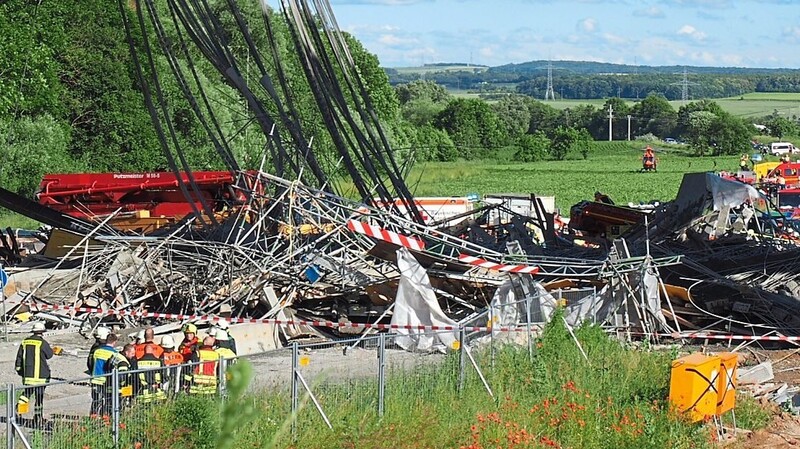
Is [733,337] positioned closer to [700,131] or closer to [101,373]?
[101,373]

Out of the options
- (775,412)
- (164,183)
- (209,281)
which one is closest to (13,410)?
(775,412)

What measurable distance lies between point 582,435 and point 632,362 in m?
3.16

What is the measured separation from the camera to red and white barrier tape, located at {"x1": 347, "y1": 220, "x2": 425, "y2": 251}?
19500mm

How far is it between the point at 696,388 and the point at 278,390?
4.57 metres

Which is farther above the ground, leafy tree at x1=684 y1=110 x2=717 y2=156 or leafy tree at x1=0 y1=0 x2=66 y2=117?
leafy tree at x1=0 y1=0 x2=66 y2=117

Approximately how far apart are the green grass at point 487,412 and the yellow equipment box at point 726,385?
376 mm

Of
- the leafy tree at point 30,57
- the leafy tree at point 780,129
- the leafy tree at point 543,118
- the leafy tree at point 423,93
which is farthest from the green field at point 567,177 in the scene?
the leafy tree at point 423,93

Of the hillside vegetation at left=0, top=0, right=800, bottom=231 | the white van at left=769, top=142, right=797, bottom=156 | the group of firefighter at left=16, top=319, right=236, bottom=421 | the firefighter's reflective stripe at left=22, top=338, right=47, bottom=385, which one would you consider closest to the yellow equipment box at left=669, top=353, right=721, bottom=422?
the group of firefighter at left=16, top=319, right=236, bottom=421

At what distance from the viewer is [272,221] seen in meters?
21.4

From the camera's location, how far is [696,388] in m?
13.3

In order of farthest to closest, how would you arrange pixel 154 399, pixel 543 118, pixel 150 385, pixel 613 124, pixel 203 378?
pixel 543 118
pixel 613 124
pixel 203 378
pixel 150 385
pixel 154 399

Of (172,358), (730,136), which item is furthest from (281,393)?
(730,136)

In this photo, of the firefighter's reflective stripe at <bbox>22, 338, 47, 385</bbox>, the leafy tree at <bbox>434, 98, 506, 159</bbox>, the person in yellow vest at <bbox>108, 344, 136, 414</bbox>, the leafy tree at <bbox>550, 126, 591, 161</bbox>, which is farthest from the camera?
the leafy tree at <bbox>434, 98, 506, 159</bbox>

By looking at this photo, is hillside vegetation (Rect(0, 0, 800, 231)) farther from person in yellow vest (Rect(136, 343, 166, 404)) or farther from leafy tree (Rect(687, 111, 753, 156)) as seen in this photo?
leafy tree (Rect(687, 111, 753, 156))
